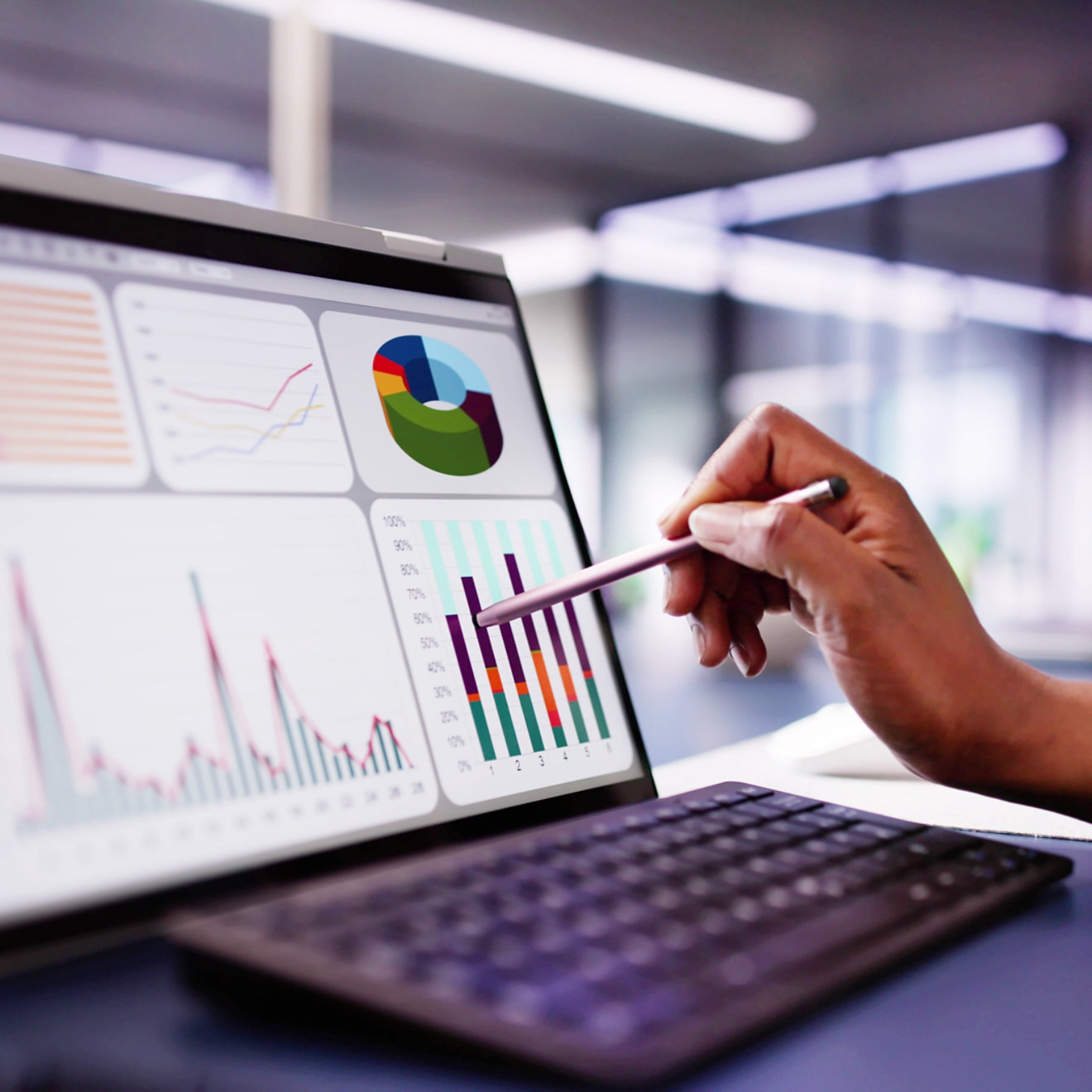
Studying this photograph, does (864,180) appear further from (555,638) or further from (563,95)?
(555,638)

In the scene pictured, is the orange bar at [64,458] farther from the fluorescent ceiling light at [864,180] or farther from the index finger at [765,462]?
the fluorescent ceiling light at [864,180]

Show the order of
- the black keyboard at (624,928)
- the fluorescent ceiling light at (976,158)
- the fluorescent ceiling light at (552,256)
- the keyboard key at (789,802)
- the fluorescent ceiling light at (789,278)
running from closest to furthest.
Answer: the black keyboard at (624,928), the keyboard key at (789,802), the fluorescent ceiling light at (976,158), the fluorescent ceiling light at (789,278), the fluorescent ceiling light at (552,256)

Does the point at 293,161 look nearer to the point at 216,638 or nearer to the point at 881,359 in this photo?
the point at 216,638

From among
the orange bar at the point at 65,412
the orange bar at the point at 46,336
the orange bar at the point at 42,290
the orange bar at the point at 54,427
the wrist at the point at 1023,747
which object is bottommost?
the wrist at the point at 1023,747

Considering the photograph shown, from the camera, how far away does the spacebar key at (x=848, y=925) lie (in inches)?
11.1

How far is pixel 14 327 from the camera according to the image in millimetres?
370

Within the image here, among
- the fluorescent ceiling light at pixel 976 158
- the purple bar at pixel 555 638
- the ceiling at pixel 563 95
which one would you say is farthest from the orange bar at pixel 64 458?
the fluorescent ceiling light at pixel 976 158

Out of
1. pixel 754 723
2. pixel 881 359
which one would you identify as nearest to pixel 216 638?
pixel 754 723

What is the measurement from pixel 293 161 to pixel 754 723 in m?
0.80

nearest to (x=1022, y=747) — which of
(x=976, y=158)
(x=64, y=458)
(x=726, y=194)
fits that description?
(x=64, y=458)

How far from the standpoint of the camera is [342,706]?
0.41 meters

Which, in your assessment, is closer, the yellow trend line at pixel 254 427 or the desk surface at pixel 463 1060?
the desk surface at pixel 463 1060

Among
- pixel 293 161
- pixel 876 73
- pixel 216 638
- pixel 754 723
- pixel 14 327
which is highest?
pixel 876 73

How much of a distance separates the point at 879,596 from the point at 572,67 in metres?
3.70
